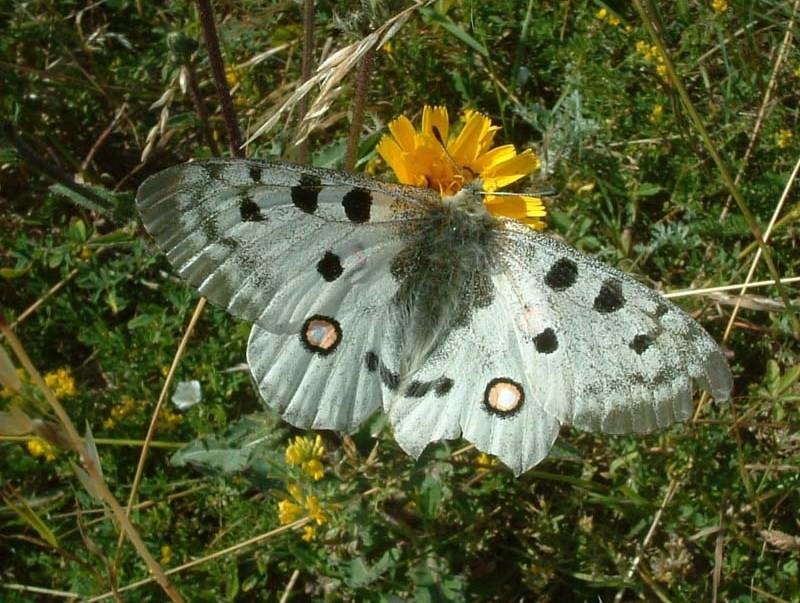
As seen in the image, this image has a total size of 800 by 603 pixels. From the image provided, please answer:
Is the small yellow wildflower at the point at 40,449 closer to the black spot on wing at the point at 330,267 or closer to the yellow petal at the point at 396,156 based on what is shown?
the black spot on wing at the point at 330,267

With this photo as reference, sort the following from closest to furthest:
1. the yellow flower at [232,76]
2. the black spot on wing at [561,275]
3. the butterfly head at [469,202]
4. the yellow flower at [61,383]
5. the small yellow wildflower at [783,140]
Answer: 1. the black spot on wing at [561,275]
2. the butterfly head at [469,202]
3. the yellow flower at [61,383]
4. the small yellow wildflower at [783,140]
5. the yellow flower at [232,76]

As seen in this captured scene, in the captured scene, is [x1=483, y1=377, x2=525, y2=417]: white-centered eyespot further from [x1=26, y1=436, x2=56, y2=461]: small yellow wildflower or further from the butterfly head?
[x1=26, y1=436, x2=56, y2=461]: small yellow wildflower

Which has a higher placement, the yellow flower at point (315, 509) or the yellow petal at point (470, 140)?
the yellow petal at point (470, 140)

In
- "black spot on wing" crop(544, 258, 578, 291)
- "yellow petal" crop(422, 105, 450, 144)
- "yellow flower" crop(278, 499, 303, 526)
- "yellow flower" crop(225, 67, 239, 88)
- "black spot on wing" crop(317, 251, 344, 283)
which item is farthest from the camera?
"yellow flower" crop(225, 67, 239, 88)

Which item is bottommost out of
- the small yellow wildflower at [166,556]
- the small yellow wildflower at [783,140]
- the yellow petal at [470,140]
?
the small yellow wildflower at [166,556]

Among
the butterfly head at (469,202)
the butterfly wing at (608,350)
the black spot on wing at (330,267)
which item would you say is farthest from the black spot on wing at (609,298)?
the black spot on wing at (330,267)

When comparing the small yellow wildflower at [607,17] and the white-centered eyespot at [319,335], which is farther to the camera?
the small yellow wildflower at [607,17]

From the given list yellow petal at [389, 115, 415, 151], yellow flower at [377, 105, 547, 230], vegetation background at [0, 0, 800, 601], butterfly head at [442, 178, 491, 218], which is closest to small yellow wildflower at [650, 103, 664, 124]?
vegetation background at [0, 0, 800, 601]
